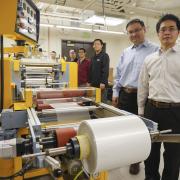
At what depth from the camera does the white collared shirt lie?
5.37ft

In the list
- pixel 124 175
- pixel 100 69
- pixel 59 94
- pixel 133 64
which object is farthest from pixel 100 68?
pixel 59 94

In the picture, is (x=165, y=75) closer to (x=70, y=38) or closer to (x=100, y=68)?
(x=100, y=68)

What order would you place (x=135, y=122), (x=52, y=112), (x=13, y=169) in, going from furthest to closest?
(x=13, y=169)
(x=52, y=112)
(x=135, y=122)

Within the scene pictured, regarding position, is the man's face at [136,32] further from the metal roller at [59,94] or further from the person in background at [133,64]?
the metal roller at [59,94]

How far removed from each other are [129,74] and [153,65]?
470mm

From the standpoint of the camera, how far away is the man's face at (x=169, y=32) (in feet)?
5.44

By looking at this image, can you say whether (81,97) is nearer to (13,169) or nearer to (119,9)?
(13,169)

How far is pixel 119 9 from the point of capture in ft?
14.9

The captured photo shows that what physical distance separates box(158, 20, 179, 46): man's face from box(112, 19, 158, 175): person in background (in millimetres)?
431

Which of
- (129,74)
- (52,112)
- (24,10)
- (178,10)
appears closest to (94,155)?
(52,112)

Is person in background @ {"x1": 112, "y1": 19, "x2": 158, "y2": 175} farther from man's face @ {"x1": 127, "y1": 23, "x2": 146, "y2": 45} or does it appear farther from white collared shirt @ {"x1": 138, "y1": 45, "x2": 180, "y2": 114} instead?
white collared shirt @ {"x1": 138, "y1": 45, "x2": 180, "y2": 114}

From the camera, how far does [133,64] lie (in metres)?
2.20

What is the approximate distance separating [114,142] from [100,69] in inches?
120

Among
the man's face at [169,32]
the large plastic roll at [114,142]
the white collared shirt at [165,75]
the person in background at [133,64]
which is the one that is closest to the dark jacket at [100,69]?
the person in background at [133,64]
